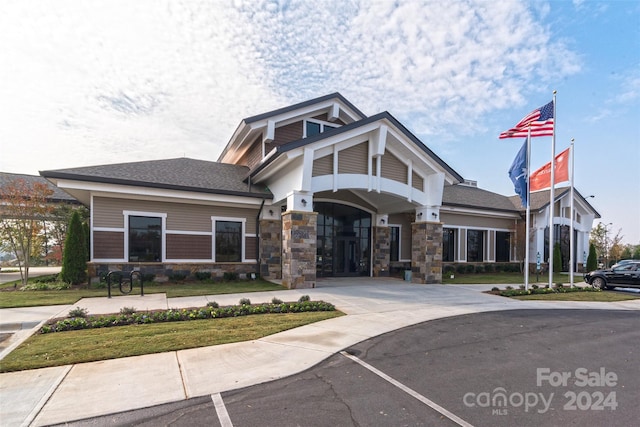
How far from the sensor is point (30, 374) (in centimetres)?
495

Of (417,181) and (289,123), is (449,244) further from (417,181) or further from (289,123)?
(289,123)

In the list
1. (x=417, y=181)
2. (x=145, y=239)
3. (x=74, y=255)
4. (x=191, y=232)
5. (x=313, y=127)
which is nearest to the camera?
(x=74, y=255)

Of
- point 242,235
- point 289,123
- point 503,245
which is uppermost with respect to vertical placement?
point 289,123

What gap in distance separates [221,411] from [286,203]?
42.2 ft

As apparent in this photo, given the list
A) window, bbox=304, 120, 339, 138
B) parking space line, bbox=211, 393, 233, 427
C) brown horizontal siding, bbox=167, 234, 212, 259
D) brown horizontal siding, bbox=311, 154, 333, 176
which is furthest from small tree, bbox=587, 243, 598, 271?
parking space line, bbox=211, 393, 233, 427

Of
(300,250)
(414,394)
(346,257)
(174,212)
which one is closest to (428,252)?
(346,257)

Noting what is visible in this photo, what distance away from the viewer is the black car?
16080 millimetres

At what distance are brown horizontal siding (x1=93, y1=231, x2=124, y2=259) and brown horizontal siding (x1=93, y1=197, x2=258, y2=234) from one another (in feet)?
1.23

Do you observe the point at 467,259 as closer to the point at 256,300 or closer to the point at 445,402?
the point at 256,300

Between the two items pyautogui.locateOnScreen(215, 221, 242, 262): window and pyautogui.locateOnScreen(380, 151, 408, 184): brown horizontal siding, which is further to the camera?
pyautogui.locateOnScreen(215, 221, 242, 262): window

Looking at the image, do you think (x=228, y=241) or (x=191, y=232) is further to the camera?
(x=228, y=241)

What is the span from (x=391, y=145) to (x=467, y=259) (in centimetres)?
1267

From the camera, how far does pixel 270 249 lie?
55.0ft

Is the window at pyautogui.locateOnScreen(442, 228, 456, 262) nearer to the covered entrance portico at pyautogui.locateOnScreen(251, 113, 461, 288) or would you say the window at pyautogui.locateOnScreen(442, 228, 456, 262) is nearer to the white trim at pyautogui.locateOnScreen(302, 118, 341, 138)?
the covered entrance portico at pyautogui.locateOnScreen(251, 113, 461, 288)
